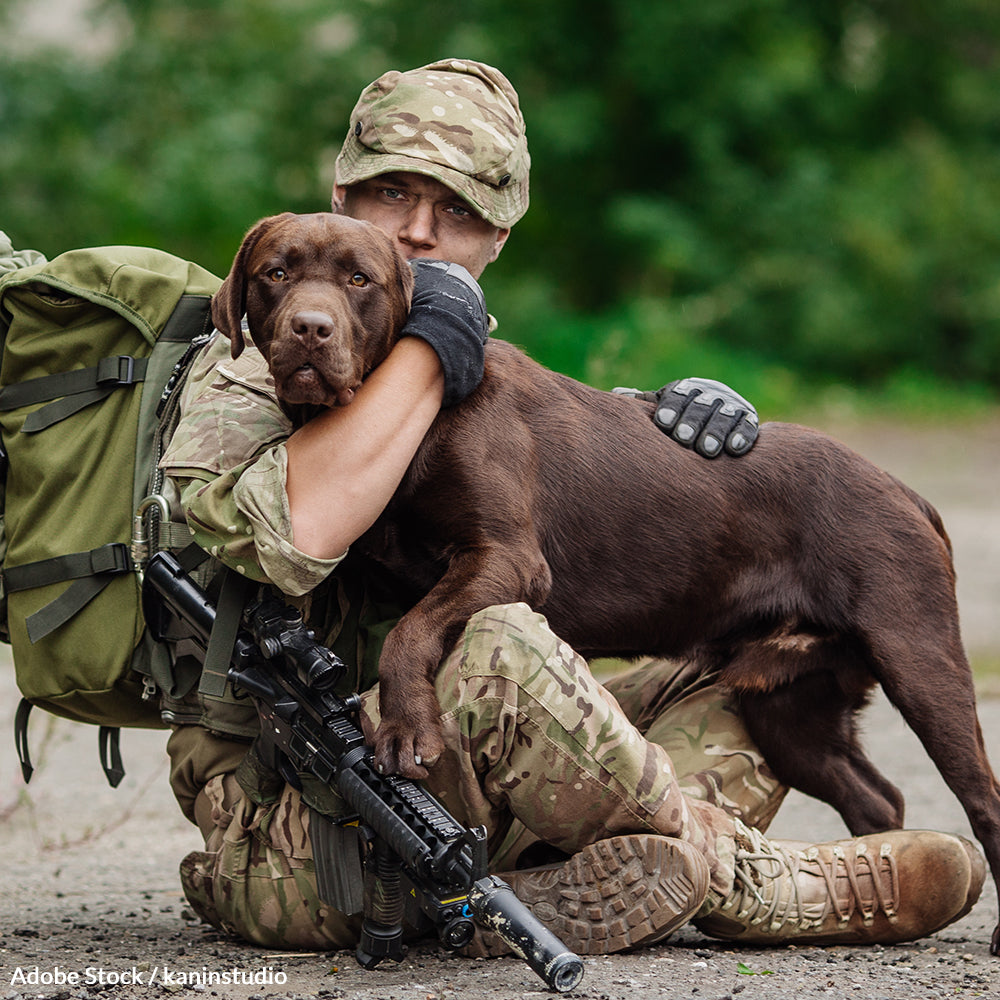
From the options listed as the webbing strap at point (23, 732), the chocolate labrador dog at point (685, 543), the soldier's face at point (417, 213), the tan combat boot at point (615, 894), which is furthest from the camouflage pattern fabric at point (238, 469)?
the tan combat boot at point (615, 894)

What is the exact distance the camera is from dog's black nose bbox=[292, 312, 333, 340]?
8.66ft

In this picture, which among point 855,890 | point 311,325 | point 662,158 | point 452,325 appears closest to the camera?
point 311,325

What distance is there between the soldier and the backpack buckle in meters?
0.18

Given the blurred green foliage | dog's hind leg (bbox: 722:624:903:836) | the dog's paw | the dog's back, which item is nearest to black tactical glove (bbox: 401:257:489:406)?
the dog's back

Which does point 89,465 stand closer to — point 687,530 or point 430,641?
point 430,641

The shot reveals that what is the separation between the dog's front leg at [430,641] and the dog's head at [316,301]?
1.43 ft

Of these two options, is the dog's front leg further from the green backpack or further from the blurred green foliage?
the blurred green foliage

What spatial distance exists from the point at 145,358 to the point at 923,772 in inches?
131

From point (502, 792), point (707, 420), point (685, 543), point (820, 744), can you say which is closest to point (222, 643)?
point (502, 792)

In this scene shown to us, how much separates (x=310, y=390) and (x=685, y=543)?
97cm

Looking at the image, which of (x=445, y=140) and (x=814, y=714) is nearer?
(x=445, y=140)

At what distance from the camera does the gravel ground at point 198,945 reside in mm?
2678

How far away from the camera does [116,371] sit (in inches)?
121

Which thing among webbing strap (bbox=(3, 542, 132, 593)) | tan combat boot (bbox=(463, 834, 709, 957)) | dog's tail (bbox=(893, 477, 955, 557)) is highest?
dog's tail (bbox=(893, 477, 955, 557))
